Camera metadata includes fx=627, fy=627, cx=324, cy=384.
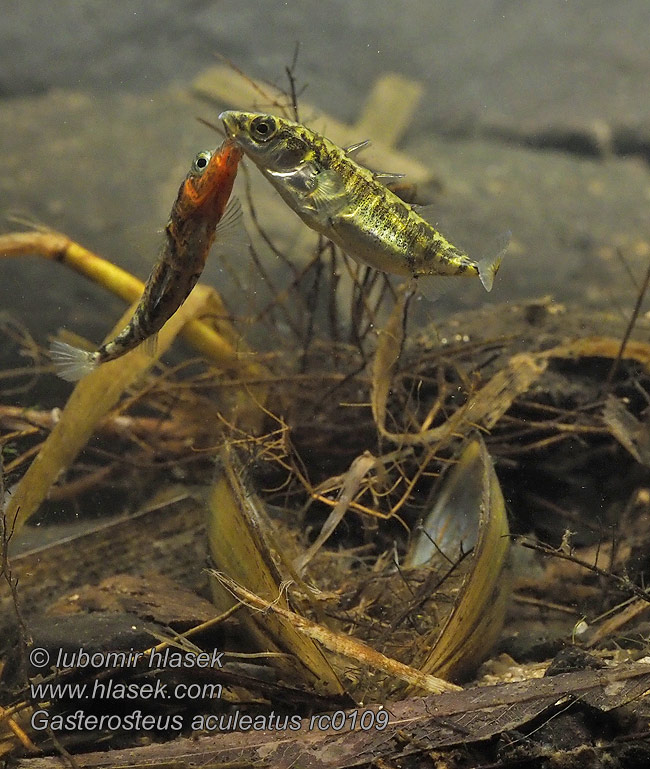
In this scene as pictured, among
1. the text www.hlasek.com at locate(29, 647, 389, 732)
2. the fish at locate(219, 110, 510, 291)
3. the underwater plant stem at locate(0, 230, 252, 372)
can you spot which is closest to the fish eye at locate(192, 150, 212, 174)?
the fish at locate(219, 110, 510, 291)

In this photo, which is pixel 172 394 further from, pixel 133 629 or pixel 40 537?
pixel 133 629

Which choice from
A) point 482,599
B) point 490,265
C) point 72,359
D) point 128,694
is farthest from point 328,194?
point 128,694

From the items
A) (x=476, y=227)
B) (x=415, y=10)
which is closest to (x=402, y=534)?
(x=476, y=227)

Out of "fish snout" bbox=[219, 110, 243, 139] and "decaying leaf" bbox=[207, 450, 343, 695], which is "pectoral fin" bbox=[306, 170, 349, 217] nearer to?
"fish snout" bbox=[219, 110, 243, 139]

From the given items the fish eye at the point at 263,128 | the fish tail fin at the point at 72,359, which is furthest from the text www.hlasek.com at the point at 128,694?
the fish eye at the point at 263,128

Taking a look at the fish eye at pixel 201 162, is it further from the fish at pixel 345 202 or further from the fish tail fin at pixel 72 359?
the fish tail fin at pixel 72 359
